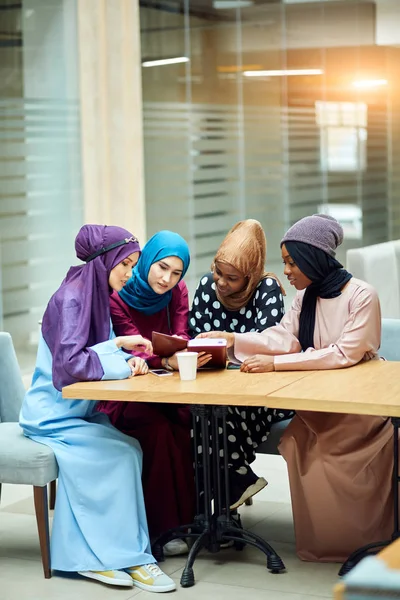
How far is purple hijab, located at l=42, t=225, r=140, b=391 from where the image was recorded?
3.79 metres

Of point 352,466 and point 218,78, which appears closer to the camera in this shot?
point 352,466

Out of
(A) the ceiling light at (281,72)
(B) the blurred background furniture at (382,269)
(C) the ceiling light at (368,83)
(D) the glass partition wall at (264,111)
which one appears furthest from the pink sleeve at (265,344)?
(C) the ceiling light at (368,83)

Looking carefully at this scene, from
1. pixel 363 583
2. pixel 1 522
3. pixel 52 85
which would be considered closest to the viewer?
pixel 363 583

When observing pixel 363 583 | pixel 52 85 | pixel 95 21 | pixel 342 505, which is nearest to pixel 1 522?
pixel 342 505

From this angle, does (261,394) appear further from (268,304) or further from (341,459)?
(268,304)

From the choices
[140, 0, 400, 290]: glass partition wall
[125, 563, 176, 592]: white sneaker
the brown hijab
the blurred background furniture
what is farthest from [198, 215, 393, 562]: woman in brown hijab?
[140, 0, 400, 290]: glass partition wall

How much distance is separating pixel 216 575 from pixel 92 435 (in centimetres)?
68

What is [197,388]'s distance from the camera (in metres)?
3.59

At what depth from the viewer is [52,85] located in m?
7.42

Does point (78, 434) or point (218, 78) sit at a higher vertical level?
point (218, 78)

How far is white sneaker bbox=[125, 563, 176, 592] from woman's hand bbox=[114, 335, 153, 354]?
0.80 metres

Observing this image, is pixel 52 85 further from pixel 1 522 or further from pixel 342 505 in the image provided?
pixel 342 505

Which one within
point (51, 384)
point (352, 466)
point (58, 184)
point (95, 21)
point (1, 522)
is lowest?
point (1, 522)

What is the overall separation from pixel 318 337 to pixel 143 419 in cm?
75
